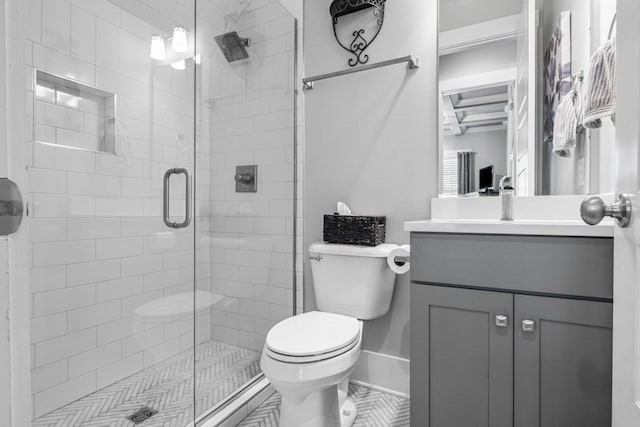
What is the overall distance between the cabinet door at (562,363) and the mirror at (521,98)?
19.8 inches

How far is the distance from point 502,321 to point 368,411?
2.95ft

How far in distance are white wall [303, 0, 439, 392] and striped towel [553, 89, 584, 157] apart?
19.6 inches

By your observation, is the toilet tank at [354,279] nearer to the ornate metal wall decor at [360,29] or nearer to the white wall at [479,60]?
the white wall at [479,60]

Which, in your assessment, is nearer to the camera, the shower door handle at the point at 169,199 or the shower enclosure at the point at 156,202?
the shower enclosure at the point at 156,202

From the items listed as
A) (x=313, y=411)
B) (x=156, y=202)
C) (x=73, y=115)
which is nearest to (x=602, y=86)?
(x=313, y=411)

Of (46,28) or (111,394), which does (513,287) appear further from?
(46,28)

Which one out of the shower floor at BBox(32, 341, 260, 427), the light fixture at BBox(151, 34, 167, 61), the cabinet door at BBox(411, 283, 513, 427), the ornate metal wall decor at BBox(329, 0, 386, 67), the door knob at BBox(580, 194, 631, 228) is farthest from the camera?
the ornate metal wall decor at BBox(329, 0, 386, 67)

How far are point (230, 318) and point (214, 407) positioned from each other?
44cm

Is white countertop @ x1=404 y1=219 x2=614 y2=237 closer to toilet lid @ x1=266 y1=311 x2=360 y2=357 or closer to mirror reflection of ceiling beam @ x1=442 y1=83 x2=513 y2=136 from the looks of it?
toilet lid @ x1=266 y1=311 x2=360 y2=357

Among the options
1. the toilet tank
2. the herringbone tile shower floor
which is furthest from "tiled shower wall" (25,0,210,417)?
the toilet tank

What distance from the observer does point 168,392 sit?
1643 mm

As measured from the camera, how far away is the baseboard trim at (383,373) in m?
1.79

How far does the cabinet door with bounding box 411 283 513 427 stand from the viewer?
3.59 feet

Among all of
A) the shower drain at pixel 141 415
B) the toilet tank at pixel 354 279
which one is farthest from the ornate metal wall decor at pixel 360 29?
the shower drain at pixel 141 415
